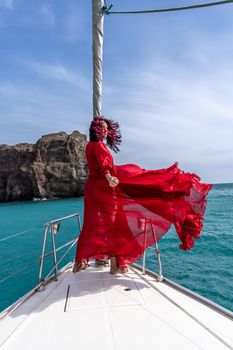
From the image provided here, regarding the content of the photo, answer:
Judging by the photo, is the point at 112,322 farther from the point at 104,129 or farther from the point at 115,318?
the point at 104,129

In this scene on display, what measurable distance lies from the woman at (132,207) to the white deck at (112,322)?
44 centimetres

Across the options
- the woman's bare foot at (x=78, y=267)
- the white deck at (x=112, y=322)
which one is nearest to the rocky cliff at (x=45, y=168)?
the woman's bare foot at (x=78, y=267)

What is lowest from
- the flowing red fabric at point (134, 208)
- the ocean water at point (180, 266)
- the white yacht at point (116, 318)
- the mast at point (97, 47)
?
the ocean water at point (180, 266)

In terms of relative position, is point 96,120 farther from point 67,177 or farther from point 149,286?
point 67,177

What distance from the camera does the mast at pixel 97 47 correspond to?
14.0 ft

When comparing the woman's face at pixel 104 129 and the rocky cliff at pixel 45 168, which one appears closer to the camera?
the woman's face at pixel 104 129

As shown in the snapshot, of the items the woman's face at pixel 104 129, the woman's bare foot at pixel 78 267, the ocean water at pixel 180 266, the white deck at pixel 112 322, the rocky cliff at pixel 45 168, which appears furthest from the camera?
the rocky cliff at pixel 45 168

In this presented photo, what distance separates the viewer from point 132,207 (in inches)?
135

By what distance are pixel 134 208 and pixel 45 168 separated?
6899cm

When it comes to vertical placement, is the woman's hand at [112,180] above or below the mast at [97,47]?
below

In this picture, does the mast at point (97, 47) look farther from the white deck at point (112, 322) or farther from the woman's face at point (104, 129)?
the white deck at point (112, 322)

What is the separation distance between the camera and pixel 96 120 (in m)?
3.77

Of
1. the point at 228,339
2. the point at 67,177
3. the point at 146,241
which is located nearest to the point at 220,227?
the point at 146,241

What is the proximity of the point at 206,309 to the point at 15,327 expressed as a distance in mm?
1591
